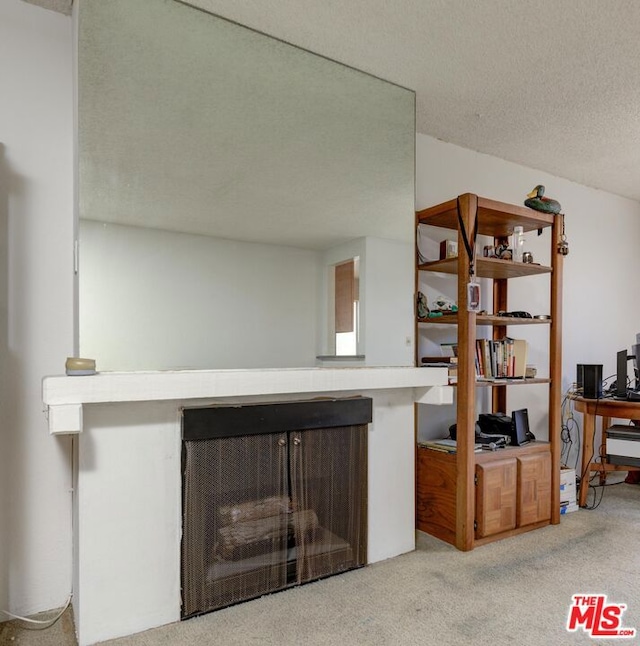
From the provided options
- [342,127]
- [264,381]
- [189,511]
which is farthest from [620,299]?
[189,511]

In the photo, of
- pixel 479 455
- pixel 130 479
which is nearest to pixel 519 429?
pixel 479 455

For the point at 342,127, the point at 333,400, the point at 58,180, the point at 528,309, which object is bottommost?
the point at 333,400

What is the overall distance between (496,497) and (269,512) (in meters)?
Result: 1.31

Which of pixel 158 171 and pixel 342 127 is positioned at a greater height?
pixel 342 127

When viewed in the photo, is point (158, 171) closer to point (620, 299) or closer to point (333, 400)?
point (333, 400)

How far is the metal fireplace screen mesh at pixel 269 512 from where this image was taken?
193cm

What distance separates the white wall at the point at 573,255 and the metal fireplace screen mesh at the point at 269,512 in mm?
978

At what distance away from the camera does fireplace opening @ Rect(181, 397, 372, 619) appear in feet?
6.32

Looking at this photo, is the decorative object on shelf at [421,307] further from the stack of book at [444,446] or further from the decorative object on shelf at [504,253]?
the stack of book at [444,446]

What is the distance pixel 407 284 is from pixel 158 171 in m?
1.38

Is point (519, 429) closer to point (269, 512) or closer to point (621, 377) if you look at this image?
point (621, 377)

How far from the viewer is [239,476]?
79.1 inches

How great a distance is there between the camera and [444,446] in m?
2.74

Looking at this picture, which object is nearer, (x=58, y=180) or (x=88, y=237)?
(x=88, y=237)
